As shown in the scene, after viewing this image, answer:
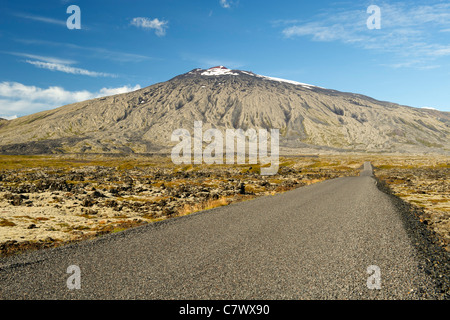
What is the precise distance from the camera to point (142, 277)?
7574 mm

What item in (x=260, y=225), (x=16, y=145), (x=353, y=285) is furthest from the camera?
(x=16, y=145)

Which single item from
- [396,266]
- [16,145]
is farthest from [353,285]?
[16,145]

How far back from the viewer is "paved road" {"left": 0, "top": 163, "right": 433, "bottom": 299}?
6.82 m

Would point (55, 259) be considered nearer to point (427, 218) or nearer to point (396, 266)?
point (396, 266)

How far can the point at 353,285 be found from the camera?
7117 millimetres

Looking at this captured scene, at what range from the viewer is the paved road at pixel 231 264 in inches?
269

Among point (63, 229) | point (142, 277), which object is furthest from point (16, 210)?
point (142, 277)

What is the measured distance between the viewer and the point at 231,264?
8.39 meters

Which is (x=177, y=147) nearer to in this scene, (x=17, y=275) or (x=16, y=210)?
(x=16, y=210)

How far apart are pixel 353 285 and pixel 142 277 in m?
5.81

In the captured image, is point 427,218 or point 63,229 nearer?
point 63,229

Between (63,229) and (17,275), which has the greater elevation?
(17,275)
